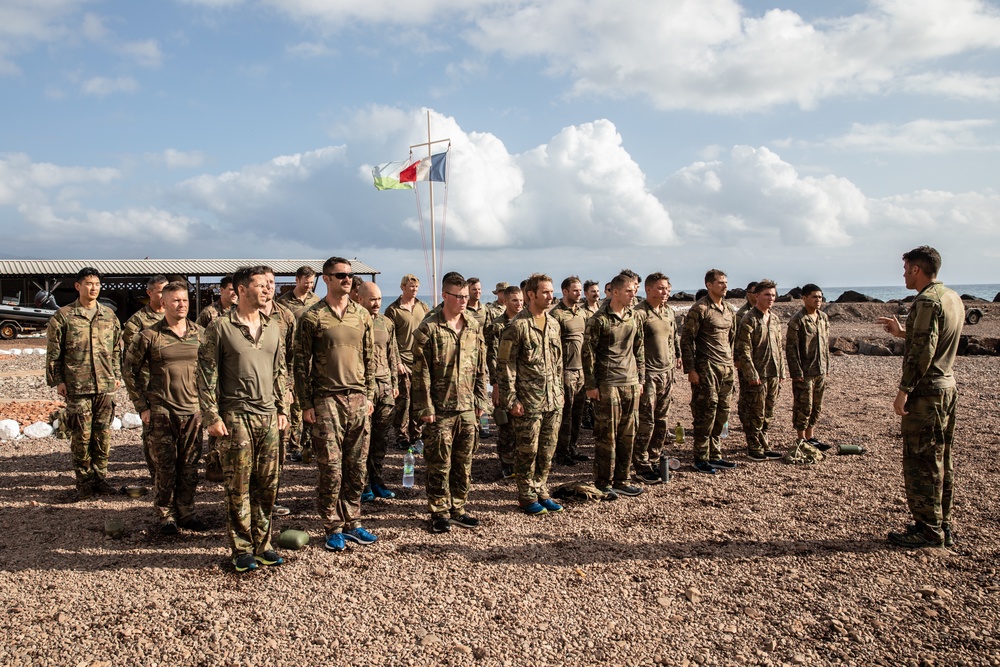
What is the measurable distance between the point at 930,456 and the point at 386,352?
496cm

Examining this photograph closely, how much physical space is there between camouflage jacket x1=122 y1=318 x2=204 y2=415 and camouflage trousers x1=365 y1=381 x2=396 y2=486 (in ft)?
5.69

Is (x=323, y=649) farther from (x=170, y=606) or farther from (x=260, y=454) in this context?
(x=260, y=454)

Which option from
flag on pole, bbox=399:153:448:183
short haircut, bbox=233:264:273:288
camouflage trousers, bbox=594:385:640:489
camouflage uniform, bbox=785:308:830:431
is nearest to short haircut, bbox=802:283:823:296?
camouflage uniform, bbox=785:308:830:431

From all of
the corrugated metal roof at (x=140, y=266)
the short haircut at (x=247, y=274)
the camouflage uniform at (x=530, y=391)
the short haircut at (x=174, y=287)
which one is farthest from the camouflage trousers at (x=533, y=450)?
the corrugated metal roof at (x=140, y=266)

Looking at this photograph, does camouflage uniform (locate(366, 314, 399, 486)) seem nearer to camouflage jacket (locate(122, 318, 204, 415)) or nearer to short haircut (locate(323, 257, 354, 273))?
short haircut (locate(323, 257, 354, 273))

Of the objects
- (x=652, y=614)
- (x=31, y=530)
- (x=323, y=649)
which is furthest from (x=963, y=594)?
(x=31, y=530)

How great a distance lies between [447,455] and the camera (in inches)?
217

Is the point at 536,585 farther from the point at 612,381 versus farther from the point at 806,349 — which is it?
the point at 806,349

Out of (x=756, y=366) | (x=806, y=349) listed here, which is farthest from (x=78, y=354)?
(x=806, y=349)

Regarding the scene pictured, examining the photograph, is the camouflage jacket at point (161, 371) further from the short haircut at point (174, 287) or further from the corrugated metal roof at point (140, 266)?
the corrugated metal roof at point (140, 266)

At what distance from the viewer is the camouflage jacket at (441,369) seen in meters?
5.43

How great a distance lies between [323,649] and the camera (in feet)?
12.0

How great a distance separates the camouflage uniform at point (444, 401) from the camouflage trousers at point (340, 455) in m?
0.54

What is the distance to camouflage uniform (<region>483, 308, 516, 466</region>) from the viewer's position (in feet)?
20.5
